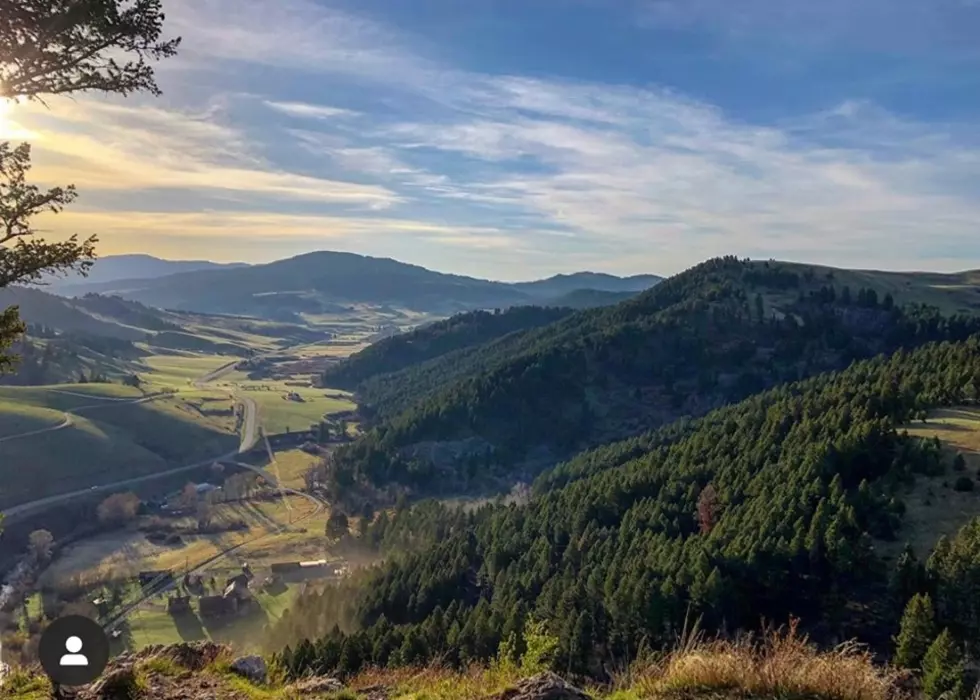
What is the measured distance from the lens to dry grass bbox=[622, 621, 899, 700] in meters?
8.83

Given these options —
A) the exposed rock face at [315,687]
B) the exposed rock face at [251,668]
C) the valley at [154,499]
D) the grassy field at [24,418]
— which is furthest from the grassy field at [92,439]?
the exposed rock face at [315,687]

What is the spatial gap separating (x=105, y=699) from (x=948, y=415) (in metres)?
70.7

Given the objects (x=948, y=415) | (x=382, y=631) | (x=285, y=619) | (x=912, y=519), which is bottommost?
(x=285, y=619)

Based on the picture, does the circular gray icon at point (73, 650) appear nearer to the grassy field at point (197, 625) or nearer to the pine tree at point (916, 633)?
the pine tree at point (916, 633)

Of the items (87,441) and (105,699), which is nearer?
(105,699)

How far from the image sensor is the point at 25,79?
12680mm

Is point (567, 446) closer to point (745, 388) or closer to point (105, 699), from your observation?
point (745, 388)

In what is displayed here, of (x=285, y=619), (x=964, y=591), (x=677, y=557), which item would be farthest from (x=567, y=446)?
(x=964, y=591)

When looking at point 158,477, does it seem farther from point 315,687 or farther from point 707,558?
point 315,687

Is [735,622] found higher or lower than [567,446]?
higher

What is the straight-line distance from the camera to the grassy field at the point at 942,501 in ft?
138

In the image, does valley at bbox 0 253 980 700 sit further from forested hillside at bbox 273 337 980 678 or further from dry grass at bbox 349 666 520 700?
dry grass at bbox 349 666 520 700

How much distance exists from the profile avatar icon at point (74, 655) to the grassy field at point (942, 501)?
44.6 m

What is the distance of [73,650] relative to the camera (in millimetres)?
8766
